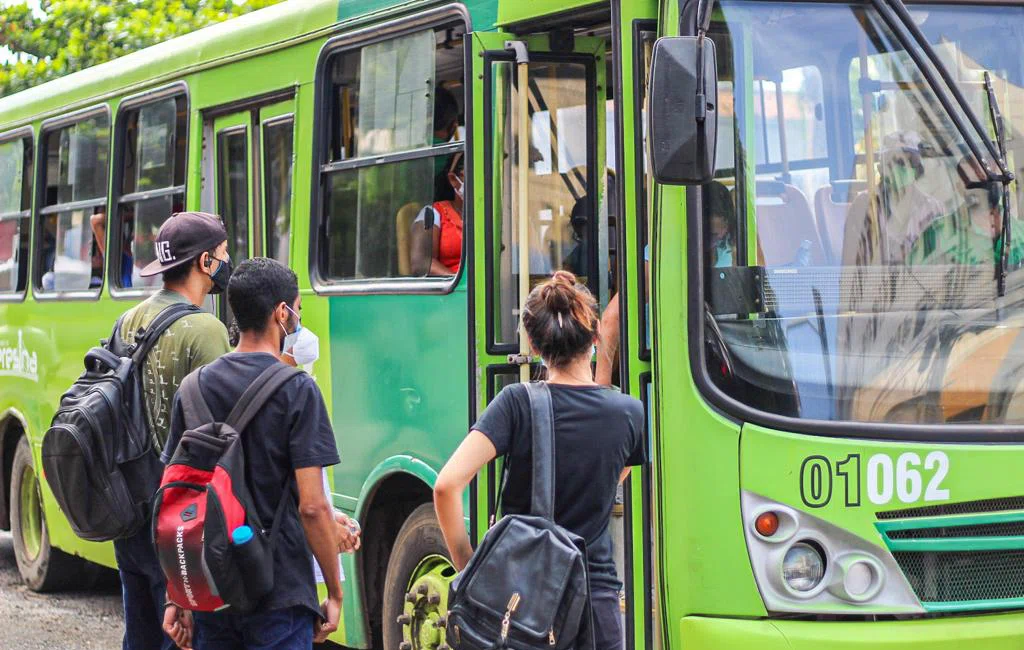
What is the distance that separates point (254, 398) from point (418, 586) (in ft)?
7.53

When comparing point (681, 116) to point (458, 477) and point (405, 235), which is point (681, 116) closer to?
point (458, 477)

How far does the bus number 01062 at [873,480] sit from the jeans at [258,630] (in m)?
1.48

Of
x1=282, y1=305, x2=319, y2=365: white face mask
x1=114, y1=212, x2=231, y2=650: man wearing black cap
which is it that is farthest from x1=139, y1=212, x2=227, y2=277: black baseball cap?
x1=282, y1=305, x2=319, y2=365: white face mask

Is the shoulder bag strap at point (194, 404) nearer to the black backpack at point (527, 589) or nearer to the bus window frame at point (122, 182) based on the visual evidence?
the black backpack at point (527, 589)

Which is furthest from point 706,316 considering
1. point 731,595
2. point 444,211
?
point 444,211

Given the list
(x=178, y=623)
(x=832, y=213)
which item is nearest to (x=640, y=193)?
(x=832, y=213)

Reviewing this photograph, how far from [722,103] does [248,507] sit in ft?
6.22

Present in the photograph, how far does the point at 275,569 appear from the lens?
406 centimetres

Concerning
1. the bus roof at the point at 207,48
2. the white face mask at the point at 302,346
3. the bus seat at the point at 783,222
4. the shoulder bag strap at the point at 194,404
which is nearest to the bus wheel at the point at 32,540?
the bus roof at the point at 207,48

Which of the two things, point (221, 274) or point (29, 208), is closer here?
point (221, 274)

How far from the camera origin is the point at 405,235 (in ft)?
20.8

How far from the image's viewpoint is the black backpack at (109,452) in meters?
4.93

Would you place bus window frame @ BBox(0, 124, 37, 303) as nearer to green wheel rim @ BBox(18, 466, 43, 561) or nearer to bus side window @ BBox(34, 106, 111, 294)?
bus side window @ BBox(34, 106, 111, 294)

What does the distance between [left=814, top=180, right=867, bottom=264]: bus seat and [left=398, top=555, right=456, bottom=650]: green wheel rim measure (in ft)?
6.83
